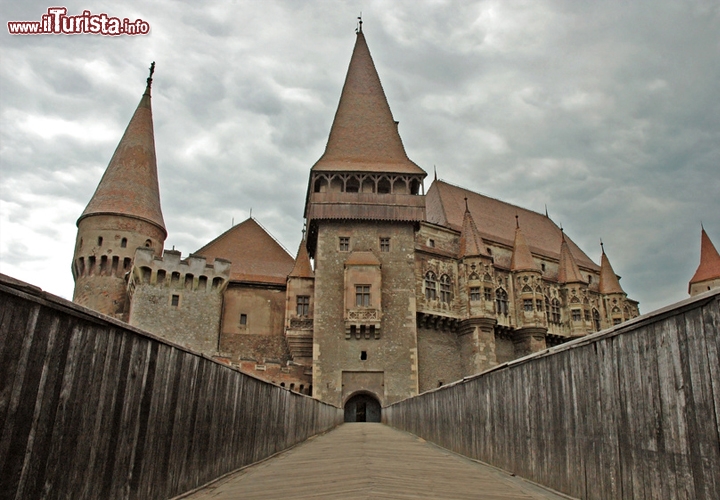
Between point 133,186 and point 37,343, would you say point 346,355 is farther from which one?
point 37,343

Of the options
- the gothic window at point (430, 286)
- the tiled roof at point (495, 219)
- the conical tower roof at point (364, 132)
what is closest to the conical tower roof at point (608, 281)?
the tiled roof at point (495, 219)

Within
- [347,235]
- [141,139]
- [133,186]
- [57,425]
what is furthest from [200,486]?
[141,139]

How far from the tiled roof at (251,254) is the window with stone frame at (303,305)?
2.10 m

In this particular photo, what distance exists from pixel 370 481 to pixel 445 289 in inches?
1109

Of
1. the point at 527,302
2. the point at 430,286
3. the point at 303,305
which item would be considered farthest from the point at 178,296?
the point at 527,302

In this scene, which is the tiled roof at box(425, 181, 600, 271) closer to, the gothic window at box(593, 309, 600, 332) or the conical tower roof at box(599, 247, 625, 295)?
the conical tower roof at box(599, 247, 625, 295)

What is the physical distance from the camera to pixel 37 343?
3.36 m

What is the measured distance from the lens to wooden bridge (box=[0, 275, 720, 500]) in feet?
11.3

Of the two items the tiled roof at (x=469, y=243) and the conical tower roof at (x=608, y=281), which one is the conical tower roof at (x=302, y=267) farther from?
the conical tower roof at (x=608, y=281)

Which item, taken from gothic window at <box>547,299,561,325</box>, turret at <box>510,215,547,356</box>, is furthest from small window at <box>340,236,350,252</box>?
gothic window at <box>547,299,561,325</box>

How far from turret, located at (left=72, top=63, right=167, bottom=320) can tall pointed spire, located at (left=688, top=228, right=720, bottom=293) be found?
43.6m

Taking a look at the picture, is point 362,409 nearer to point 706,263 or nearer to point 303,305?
point 303,305

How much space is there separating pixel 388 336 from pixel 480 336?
5800 mm

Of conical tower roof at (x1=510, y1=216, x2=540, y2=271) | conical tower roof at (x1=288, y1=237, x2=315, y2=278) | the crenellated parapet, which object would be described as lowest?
the crenellated parapet
